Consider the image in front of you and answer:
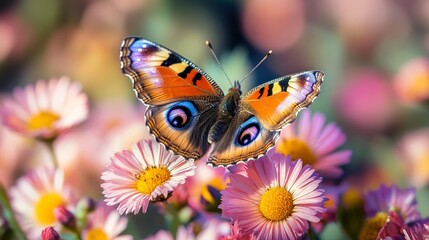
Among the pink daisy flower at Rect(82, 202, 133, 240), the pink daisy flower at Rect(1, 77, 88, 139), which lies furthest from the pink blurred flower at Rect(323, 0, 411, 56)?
the pink daisy flower at Rect(82, 202, 133, 240)

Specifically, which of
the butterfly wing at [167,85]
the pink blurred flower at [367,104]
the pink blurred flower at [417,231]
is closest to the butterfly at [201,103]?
the butterfly wing at [167,85]

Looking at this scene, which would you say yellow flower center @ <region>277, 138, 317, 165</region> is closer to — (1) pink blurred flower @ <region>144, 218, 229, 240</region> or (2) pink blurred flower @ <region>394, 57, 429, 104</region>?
(1) pink blurred flower @ <region>144, 218, 229, 240</region>

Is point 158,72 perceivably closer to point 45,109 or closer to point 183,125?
point 183,125

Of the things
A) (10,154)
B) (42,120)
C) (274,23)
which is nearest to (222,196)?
(42,120)

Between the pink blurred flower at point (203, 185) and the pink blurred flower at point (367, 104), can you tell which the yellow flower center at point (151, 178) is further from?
the pink blurred flower at point (367, 104)

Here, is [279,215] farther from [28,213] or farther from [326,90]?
[326,90]

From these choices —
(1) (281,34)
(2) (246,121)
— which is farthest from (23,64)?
(2) (246,121)

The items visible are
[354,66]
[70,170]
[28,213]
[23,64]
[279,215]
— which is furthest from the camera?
[23,64]
